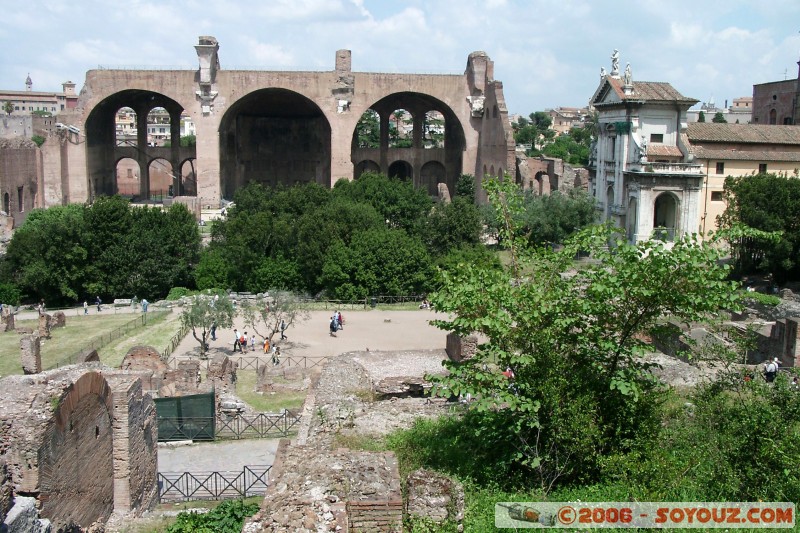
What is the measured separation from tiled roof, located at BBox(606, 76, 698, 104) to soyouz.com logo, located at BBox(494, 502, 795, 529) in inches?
1065

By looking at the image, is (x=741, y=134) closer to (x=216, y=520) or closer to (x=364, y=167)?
(x=364, y=167)

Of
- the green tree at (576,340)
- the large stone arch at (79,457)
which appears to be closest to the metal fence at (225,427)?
the large stone arch at (79,457)

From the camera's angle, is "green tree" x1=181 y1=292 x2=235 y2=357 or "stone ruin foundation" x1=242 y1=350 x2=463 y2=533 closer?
"stone ruin foundation" x1=242 y1=350 x2=463 y2=533

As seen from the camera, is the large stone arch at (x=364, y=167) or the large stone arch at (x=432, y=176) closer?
the large stone arch at (x=364, y=167)

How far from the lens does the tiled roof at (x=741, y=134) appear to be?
31.9 metres

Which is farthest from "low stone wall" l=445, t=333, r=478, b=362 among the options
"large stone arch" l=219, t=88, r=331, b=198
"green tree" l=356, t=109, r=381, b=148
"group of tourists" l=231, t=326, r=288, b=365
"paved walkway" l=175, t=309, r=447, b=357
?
"green tree" l=356, t=109, r=381, b=148

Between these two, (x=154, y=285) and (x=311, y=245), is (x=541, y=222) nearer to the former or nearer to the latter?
(x=311, y=245)

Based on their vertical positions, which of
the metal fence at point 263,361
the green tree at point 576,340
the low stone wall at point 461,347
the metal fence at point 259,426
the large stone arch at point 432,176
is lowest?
the metal fence at point 259,426

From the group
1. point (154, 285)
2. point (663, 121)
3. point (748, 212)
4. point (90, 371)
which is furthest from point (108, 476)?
point (663, 121)

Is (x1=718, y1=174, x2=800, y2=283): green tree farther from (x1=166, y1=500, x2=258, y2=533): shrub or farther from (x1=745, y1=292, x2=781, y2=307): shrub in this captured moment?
(x1=166, y1=500, x2=258, y2=533): shrub

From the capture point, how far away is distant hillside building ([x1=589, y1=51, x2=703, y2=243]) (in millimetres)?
30734

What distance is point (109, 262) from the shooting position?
29234 mm

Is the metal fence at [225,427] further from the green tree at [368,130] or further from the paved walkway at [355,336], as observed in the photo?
the green tree at [368,130]

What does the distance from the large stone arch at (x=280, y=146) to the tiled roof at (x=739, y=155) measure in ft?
79.3
